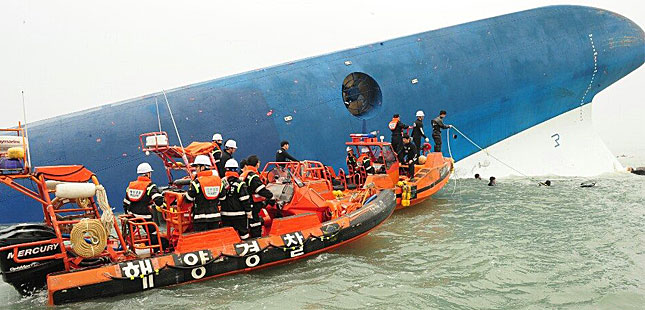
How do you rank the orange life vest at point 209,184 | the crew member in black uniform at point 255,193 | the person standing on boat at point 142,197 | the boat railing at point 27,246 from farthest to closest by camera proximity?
the person standing on boat at point 142,197
the crew member in black uniform at point 255,193
the orange life vest at point 209,184
the boat railing at point 27,246

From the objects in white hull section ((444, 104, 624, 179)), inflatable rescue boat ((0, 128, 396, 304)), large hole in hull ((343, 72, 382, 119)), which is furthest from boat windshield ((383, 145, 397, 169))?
white hull section ((444, 104, 624, 179))

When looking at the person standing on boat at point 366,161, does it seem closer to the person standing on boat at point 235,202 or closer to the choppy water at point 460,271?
the choppy water at point 460,271

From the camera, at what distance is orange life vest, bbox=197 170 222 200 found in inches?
232

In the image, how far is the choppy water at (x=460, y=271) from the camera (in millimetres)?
5152

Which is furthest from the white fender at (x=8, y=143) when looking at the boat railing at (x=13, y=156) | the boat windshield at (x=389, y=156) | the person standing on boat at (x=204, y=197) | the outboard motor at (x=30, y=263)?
the boat windshield at (x=389, y=156)

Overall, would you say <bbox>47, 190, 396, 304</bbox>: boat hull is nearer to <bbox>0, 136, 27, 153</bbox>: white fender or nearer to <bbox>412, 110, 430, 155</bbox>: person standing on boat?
<bbox>0, 136, 27, 153</bbox>: white fender

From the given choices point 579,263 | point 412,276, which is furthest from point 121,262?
point 579,263

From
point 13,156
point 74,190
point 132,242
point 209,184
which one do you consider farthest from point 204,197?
point 13,156

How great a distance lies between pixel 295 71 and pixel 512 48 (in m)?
7.05

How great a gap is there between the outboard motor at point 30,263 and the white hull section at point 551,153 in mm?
11713

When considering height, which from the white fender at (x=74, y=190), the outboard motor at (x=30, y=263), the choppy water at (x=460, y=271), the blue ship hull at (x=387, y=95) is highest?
the blue ship hull at (x=387, y=95)

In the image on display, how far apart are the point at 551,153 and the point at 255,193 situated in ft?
39.2

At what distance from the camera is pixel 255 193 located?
21.2 ft

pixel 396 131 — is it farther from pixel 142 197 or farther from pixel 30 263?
pixel 30 263
